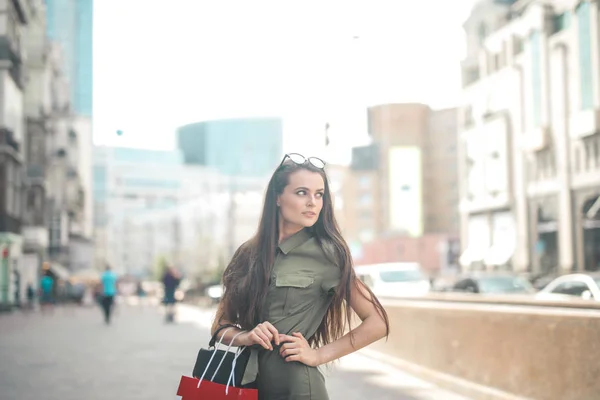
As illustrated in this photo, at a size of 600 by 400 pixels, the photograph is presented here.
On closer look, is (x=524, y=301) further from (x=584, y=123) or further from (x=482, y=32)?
(x=482, y=32)

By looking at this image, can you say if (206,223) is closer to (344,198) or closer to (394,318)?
(344,198)

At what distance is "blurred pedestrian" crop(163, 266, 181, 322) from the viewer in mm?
26672

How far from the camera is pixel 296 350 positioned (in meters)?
2.95

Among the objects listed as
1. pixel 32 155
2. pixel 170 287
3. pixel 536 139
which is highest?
pixel 536 139

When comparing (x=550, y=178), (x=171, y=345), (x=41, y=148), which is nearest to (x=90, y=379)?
(x=171, y=345)

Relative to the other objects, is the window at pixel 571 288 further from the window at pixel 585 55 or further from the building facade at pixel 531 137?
the window at pixel 585 55

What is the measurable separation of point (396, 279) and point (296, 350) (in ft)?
79.9

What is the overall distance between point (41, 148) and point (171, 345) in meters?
35.6

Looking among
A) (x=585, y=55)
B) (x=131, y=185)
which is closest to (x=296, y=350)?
(x=585, y=55)

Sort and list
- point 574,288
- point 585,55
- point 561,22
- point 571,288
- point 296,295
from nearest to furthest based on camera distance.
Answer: point 296,295
point 574,288
point 571,288
point 585,55
point 561,22

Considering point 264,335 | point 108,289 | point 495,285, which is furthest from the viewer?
point 108,289

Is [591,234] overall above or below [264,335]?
above

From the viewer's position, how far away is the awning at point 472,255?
64769 millimetres

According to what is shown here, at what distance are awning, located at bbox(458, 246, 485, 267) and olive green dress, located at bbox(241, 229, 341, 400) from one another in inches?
2457
